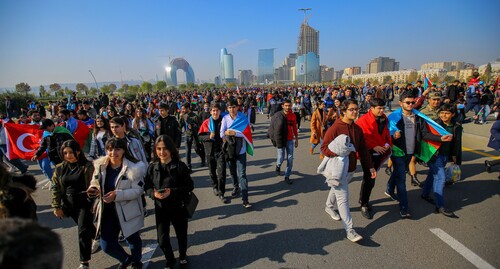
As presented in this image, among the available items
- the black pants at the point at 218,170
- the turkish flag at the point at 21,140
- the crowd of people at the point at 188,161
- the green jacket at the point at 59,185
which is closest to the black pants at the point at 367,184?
the crowd of people at the point at 188,161

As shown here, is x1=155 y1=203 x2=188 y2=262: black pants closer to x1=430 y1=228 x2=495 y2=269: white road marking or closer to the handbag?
the handbag

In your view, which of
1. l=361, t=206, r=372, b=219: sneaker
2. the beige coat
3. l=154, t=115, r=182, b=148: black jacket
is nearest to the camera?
the beige coat

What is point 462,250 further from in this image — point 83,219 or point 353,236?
point 83,219

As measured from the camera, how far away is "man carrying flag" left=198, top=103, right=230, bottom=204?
4.78 m

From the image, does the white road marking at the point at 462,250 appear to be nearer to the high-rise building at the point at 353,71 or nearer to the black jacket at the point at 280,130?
the black jacket at the point at 280,130

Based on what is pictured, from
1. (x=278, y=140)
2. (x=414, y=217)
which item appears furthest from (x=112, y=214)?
(x=414, y=217)

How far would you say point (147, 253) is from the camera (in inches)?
131

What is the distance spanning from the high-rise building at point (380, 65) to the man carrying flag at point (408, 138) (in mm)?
207620

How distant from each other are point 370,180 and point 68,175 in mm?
4339

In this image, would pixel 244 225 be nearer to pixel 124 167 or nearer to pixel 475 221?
pixel 124 167

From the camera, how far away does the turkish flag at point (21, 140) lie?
6.08 m

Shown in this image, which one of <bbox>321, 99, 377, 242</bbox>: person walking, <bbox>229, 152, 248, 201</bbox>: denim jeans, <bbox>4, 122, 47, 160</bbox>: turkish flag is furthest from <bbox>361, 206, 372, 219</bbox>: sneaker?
<bbox>4, 122, 47, 160</bbox>: turkish flag

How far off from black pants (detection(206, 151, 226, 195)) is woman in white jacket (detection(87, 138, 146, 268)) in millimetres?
1998

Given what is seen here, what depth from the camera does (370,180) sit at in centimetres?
396
